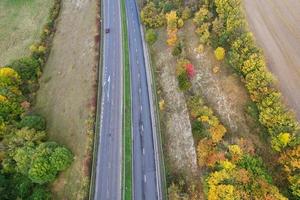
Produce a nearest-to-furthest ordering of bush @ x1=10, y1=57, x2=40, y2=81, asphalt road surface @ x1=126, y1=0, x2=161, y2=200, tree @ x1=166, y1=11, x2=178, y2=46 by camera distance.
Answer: asphalt road surface @ x1=126, y1=0, x2=161, y2=200, tree @ x1=166, y1=11, x2=178, y2=46, bush @ x1=10, y1=57, x2=40, y2=81

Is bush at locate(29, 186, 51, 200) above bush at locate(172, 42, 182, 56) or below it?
below

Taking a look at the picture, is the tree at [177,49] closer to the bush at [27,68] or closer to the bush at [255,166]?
the bush at [255,166]

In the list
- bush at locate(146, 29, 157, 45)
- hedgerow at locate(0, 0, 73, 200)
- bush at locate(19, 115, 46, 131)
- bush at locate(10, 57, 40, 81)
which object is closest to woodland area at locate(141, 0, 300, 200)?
bush at locate(146, 29, 157, 45)

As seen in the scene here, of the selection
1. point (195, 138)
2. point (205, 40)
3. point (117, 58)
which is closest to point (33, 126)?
point (117, 58)

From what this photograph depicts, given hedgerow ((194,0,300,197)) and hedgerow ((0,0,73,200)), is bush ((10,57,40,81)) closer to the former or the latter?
hedgerow ((0,0,73,200))

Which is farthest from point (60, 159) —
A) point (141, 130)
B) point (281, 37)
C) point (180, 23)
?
point (281, 37)

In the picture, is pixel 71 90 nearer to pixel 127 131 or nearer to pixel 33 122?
pixel 33 122

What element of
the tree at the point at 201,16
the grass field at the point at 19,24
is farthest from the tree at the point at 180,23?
the grass field at the point at 19,24
